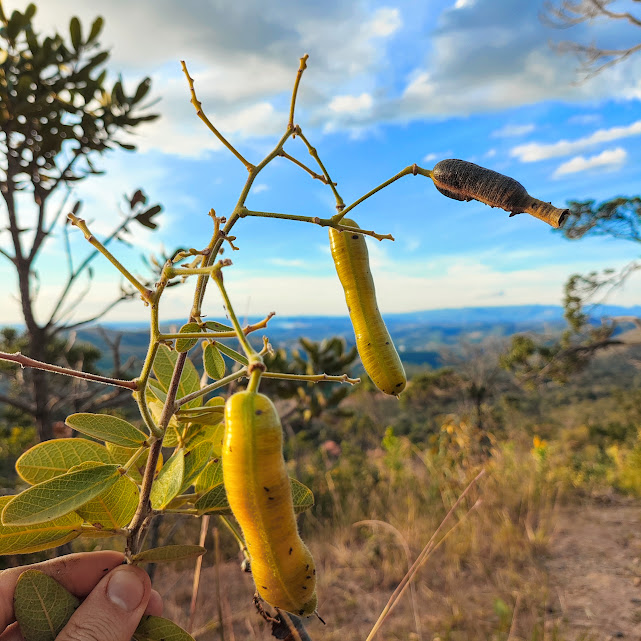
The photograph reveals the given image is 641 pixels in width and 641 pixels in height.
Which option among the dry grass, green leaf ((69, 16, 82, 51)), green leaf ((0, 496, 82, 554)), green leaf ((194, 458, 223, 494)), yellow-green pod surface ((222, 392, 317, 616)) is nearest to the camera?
yellow-green pod surface ((222, 392, 317, 616))

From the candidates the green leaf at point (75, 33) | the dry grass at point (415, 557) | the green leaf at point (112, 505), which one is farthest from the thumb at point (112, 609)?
the green leaf at point (75, 33)

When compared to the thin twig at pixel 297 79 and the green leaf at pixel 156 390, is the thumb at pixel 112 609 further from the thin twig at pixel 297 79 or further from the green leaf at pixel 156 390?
the thin twig at pixel 297 79

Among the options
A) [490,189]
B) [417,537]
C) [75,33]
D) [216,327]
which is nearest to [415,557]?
[417,537]

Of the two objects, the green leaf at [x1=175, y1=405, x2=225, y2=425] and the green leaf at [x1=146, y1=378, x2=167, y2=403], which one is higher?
the green leaf at [x1=146, y1=378, x2=167, y2=403]

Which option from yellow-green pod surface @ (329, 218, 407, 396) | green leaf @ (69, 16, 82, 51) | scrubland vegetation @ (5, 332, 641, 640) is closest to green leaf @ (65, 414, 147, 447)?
yellow-green pod surface @ (329, 218, 407, 396)

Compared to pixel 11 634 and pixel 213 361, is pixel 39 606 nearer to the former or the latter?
pixel 11 634

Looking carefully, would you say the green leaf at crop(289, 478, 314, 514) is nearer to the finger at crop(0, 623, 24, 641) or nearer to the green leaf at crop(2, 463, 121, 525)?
the green leaf at crop(2, 463, 121, 525)
